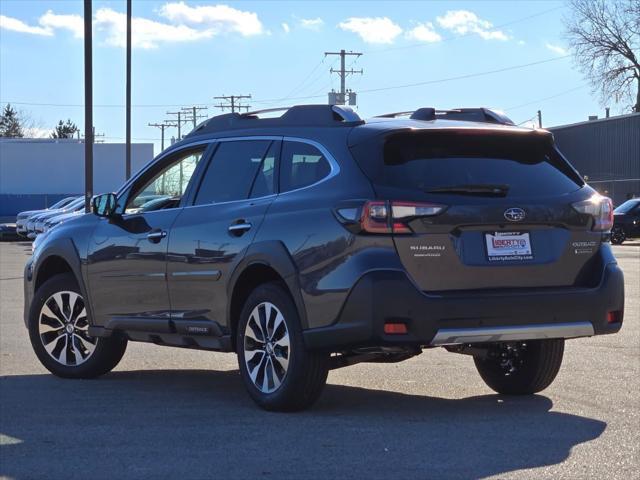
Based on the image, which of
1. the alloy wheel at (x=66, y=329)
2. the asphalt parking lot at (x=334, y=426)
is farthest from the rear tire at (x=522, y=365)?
the alloy wheel at (x=66, y=329)

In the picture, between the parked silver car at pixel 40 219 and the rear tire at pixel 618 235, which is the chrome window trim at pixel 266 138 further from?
the rear tire at pixel 618 235

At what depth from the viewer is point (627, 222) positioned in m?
39.0

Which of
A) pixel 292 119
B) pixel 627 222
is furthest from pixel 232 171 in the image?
pixel 627 222

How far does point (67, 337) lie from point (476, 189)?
152 inches

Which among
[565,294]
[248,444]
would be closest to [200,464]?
[248,444]

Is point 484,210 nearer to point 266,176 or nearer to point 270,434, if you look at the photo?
point 266,176

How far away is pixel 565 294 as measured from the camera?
7.09 meters

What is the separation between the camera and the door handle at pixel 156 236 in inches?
330

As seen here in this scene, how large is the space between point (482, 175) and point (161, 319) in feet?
8.58

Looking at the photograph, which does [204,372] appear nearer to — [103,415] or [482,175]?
[103,415]

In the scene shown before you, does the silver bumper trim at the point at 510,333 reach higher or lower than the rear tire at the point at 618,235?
higher

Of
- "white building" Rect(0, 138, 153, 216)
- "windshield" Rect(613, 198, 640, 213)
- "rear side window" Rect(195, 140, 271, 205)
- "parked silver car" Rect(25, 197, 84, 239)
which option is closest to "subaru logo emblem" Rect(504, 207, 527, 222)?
"rear side window" Rect(195, 140, 271, 205)

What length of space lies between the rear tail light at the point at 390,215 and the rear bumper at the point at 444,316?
26 cm

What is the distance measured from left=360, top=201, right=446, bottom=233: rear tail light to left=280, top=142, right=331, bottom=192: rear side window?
0.59 meters
